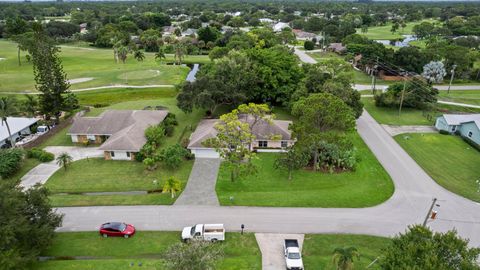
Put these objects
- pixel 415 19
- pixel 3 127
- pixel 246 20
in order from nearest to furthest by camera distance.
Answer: pixel 3 127 → pixel 246 20 → pixel 415 19

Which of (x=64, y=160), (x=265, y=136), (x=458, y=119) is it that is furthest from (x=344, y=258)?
(x=458, y=119)

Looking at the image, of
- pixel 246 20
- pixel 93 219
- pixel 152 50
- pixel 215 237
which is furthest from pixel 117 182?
pixel 246 20

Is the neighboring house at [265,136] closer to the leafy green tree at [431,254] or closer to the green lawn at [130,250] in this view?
the green lawn at [130,250]

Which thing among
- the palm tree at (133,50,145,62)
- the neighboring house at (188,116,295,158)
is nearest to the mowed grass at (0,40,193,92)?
the palm tree at (133,50,145,62)

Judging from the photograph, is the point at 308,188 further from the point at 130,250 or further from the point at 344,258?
the point at 130,250

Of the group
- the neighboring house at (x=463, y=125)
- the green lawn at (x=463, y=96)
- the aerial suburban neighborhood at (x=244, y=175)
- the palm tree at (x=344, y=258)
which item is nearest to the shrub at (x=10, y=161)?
the aerial suburban neighborhood at (x=244, y=175)

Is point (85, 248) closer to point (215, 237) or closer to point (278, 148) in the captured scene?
point (215, 237)
